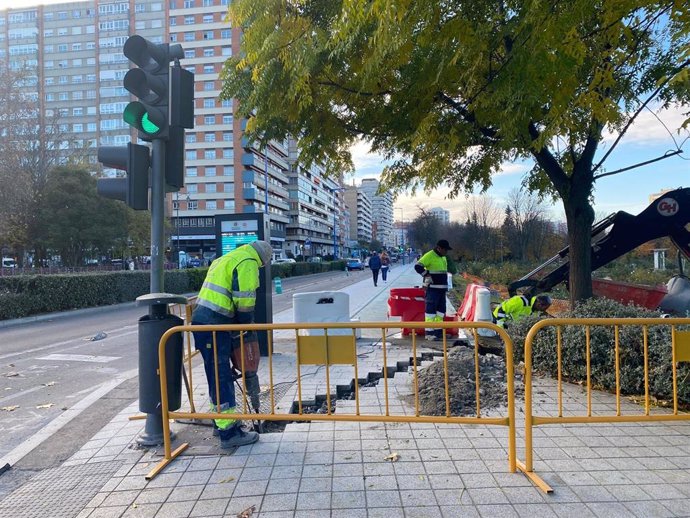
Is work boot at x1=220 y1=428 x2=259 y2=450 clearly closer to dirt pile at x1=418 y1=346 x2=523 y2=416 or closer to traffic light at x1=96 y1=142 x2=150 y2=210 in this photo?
dirt pile at x1=418 y1=346 x2=523 y2=416

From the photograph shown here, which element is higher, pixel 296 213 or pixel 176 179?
pixel 296 213

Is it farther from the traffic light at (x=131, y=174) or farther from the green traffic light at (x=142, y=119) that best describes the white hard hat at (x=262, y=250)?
the green traffic light at (x=142, y=119)

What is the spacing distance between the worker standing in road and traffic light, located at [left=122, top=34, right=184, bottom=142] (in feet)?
19.0

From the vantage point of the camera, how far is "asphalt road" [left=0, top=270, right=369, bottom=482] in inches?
177

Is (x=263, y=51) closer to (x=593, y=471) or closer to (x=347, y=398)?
(x=347, y=398)

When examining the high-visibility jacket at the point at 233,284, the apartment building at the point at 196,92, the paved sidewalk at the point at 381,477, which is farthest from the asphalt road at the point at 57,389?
the apartment building at the point at 196,92

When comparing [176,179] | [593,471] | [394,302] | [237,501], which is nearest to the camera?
[237,501]

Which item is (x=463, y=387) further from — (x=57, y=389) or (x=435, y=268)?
(x=57, y=389)

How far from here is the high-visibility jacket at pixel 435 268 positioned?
29.3 feet

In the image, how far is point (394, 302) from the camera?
988 centimetres

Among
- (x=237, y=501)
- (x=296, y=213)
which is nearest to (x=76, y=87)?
(x=296, y=213)

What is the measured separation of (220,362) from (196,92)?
67.7 m

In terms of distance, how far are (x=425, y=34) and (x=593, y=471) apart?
158 inches

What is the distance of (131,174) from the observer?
4195 millimetres
